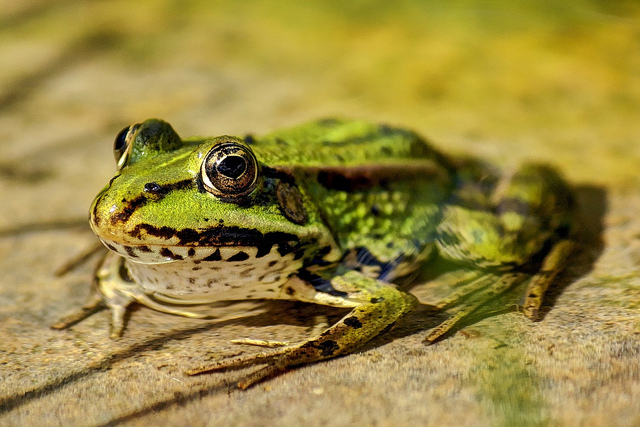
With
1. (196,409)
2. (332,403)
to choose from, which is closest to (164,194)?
(196,409)

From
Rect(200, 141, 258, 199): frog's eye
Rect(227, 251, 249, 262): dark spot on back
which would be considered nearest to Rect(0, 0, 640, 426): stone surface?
Rect(227, 251, 249, 262): dark spot on back

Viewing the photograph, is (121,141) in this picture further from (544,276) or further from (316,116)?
(316,116)

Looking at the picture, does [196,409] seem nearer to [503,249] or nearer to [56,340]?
[56,340]

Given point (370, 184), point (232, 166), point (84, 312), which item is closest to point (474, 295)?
point (370, 184)

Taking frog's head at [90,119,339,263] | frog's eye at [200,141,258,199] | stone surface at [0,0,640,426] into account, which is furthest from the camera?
frog's eye at [200,141,258,199]

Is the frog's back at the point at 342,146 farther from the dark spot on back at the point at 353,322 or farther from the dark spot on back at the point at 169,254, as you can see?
the dark spot on back at the point at 353,322

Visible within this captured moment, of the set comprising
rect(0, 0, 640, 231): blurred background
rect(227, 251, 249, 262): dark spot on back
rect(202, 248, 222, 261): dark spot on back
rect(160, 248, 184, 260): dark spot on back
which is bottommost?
rect(227, 251, 249, 262): dark spot on back

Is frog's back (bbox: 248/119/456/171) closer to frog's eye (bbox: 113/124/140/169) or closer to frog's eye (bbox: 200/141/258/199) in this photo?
frog's eye (bbox: 200/141/258/199)
